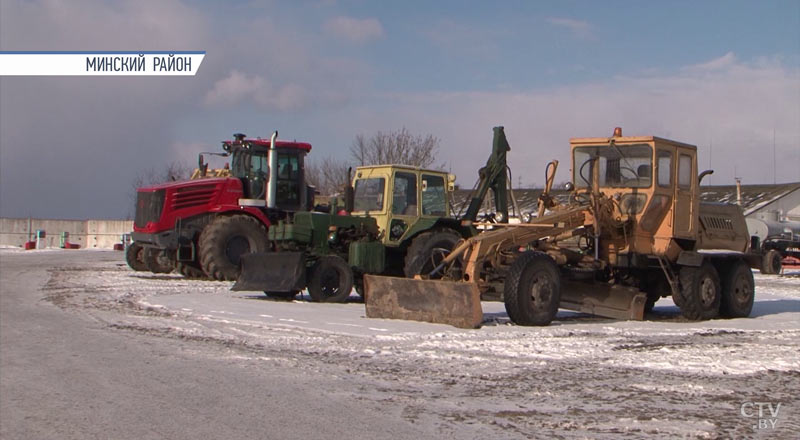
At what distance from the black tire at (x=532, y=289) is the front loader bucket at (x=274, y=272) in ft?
14.6

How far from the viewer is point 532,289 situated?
11.3 meters

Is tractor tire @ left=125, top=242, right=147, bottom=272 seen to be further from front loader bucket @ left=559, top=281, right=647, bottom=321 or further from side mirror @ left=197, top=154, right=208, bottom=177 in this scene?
front loader bucket @ left=559, top=281, right=647, bottom=321

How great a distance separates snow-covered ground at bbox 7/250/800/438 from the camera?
640 centimetres

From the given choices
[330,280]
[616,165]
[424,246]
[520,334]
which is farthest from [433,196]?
[520,334]

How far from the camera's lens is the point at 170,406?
259 inches

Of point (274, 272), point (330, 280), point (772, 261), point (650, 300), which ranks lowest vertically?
point (650, 300)

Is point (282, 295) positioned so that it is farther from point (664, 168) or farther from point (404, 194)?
point (664, 168)

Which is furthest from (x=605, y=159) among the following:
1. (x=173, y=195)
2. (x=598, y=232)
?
(x=173, y=195)

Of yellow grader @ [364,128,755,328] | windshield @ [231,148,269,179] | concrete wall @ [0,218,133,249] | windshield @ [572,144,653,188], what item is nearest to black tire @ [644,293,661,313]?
yellow grader @ [364,128,755,328]

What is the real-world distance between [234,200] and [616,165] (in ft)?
32.3

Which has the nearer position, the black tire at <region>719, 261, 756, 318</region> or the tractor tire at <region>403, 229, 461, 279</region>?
the black tire at <region>719, 261, 756, 318</region>

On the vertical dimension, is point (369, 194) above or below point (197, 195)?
below

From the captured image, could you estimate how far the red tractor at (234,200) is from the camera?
19.3 m

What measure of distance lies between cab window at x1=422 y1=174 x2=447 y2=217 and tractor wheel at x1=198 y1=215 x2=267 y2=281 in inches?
183
